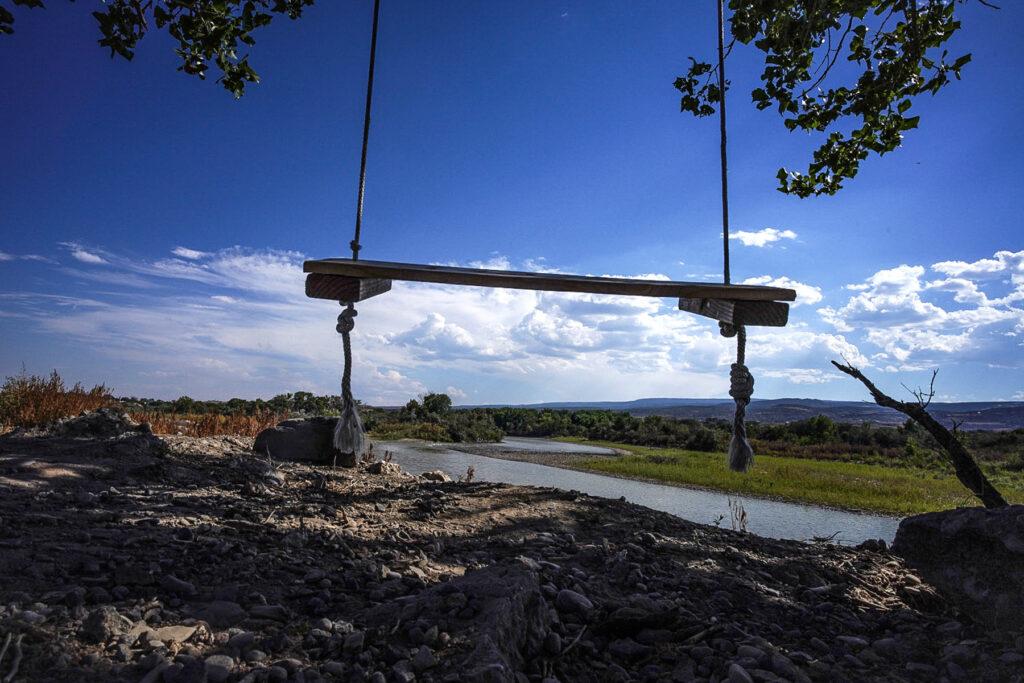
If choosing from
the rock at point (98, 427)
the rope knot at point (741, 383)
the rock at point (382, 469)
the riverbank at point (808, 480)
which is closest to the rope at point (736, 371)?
the rope knot at point (741, 383)

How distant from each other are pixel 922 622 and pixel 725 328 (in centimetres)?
295

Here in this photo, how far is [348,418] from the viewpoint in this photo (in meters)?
5.01

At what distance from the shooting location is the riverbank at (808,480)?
41.6 ft

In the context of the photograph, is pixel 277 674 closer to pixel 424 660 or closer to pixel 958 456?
pixel 424 660

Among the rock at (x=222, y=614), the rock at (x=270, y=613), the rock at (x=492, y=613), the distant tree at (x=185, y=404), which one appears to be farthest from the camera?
the distant tree at (x=185, y=404)

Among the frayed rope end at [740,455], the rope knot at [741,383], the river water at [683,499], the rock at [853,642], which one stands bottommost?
the river water at [683,499]

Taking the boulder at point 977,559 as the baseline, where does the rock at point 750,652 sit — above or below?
below

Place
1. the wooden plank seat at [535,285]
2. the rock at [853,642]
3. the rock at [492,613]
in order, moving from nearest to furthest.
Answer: the rock at [492,613] → the rock at [853,642] → the wooden plank seat at [535,285]

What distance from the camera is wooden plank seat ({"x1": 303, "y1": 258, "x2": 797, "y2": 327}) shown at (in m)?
4.51

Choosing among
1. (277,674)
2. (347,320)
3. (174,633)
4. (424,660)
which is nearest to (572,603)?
(424,660)

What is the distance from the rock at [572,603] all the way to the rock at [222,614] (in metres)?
2.03

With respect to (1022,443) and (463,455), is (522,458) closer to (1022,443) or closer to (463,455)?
(463,455)

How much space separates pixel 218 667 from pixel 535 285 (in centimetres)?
320

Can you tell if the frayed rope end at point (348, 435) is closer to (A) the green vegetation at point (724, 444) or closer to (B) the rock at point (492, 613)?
(B) the rock at point (492, 613)
